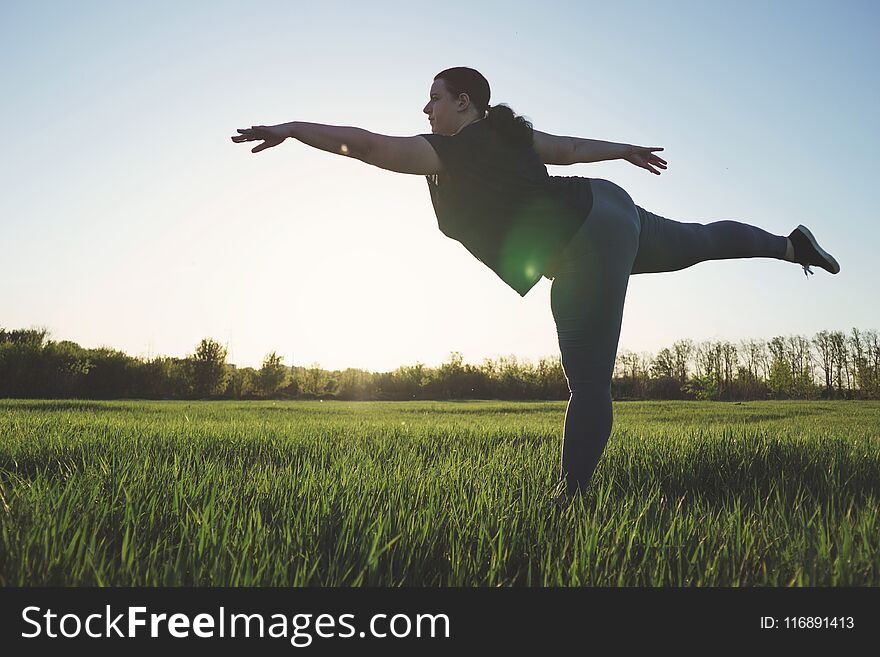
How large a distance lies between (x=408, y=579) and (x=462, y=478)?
1.35 m

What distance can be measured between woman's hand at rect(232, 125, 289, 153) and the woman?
33 cm

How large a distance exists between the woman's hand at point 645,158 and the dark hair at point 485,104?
3.51 ft

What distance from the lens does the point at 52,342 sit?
29219 millimetres

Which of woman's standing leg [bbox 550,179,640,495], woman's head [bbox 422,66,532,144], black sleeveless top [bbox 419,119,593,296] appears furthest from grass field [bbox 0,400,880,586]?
woman's head [bbox 422,66,532,144]

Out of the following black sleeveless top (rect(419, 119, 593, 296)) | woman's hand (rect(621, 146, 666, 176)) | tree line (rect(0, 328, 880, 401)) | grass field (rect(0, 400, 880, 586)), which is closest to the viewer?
grass field (rect(0, 400, 880, 586))

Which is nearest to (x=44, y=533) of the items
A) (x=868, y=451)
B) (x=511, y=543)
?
(x=511, y=543)

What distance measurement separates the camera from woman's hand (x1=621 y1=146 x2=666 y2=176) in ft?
11.1

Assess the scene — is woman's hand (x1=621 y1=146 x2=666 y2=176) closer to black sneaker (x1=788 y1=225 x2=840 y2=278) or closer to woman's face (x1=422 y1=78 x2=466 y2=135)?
black sneaker (x1=788 y1=225 x2=840 y2=278)

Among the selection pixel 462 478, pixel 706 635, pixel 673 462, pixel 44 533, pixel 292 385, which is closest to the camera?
pixel 706 635

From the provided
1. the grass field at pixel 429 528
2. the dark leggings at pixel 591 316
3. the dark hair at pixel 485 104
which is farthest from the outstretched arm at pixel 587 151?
the grass field at pixel 429 528

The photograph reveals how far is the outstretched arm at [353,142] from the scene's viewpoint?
2.15m

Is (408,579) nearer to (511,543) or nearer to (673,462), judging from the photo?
(511,543)

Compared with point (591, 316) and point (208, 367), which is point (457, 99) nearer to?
point (591, 316)

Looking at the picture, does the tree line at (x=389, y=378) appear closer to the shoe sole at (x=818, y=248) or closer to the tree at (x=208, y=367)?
the tree at (x=208, y=367)
